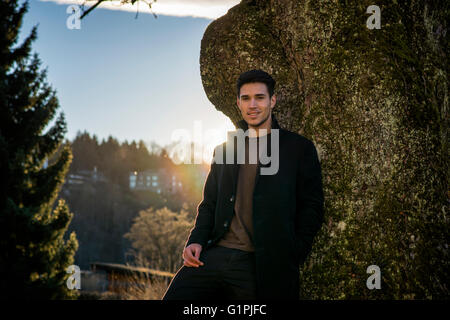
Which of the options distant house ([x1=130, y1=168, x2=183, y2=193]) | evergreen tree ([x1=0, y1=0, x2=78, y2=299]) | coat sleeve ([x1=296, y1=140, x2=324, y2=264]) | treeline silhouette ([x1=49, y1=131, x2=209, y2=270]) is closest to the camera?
coat sleeve ([x1=296, y1=140, x2=324, y2=264])

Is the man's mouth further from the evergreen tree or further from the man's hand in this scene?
Result: the evergreen tree

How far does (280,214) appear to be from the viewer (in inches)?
101

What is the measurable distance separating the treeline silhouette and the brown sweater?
32.0 meters

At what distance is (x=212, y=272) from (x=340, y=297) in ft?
3.94

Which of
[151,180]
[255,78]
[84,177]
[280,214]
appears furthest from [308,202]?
[151,180]

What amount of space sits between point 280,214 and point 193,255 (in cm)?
75

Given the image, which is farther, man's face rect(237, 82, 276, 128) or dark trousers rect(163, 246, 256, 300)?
man's face rect(237, 82, 276, 128)

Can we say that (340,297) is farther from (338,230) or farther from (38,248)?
(38,248)

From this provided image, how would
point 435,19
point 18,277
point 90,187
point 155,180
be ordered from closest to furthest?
1. point 435,19
2. point 18,277
3. point 90,187
4. point 155,180

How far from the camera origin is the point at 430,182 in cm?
298

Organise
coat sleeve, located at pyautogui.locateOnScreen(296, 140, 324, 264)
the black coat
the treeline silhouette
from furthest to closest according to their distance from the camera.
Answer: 1. the treeline silhouette
2. coat sleeve, located at pyautogui.locateOnScreen(296, 140, 324, 264)
3. the black coat

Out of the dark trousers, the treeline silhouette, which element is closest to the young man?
the dark trousers

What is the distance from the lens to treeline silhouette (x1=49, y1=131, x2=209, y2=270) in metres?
47.0
